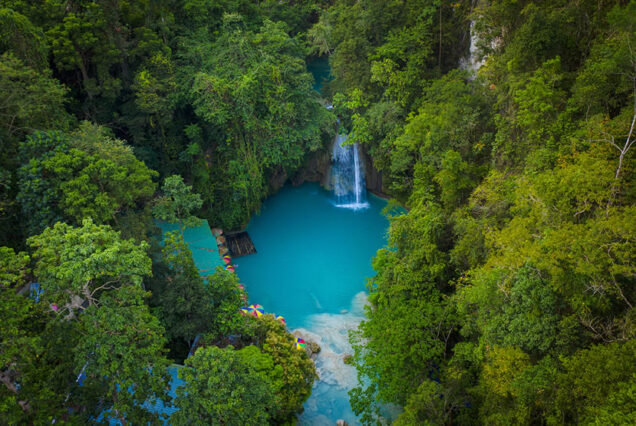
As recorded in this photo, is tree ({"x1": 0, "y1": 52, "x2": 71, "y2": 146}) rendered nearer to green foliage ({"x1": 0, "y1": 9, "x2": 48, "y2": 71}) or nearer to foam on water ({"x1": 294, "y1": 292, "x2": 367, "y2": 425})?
green foliage ({"x1": 0, "y1": 9, "x2": 48, "y2": 71})

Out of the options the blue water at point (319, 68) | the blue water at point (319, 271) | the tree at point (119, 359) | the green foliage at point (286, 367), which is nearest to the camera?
the tree at point (119, 359)

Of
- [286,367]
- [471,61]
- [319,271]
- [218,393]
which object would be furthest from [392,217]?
[471,61]

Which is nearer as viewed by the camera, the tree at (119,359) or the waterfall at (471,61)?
the tree at (119,359)

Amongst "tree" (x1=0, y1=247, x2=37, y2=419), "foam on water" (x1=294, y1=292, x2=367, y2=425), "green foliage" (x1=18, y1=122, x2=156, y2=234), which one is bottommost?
"foam on water" (x1=294, y1=292, x2=367, y2=425)

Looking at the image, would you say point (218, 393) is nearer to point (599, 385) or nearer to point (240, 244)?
point (599, 385)

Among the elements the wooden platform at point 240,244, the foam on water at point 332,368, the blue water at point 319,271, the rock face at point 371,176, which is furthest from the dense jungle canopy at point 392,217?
the rock face at point 371,176

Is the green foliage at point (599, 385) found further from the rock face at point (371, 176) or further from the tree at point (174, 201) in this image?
the rock face at point (371, 176)

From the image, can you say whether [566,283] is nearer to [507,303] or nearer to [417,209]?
[507,303]

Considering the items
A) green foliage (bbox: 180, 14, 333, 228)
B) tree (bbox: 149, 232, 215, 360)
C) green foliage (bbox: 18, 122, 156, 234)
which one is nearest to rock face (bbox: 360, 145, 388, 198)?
green foliage (bbox: 180, 14, 333, 228)
